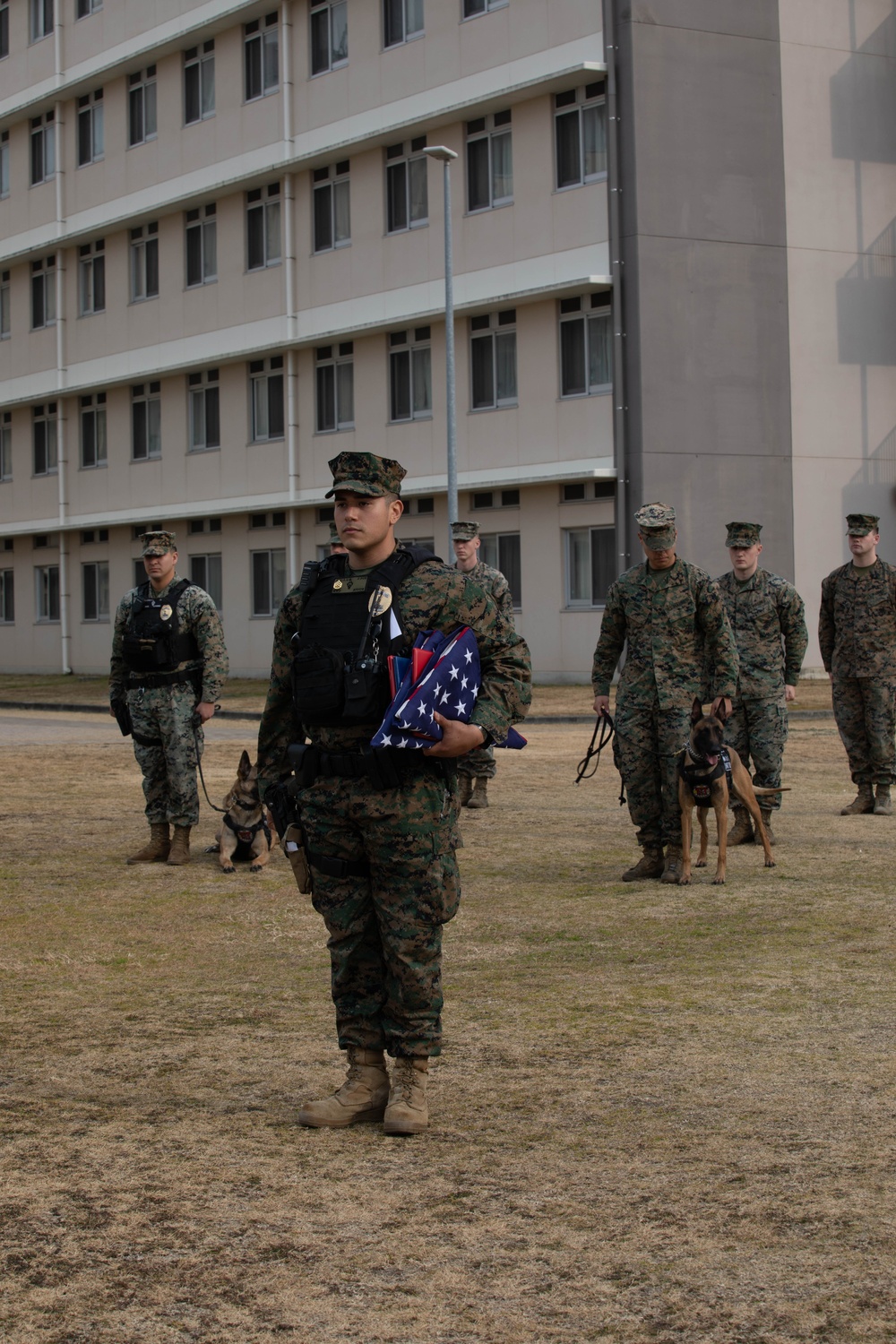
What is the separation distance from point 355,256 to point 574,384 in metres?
6.58

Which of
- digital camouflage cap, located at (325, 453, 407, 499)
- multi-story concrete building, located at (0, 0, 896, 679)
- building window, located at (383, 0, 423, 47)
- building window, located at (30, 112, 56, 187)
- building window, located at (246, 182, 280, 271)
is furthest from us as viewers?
building window, located at (30, 112, 56, 187)

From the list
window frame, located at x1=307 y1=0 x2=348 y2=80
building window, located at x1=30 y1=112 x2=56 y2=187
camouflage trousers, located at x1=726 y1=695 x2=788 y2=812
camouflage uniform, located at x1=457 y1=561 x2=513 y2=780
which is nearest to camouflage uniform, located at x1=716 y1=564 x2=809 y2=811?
camouflage trousers, located at x1=726 y1=695 x2=788 y2=812

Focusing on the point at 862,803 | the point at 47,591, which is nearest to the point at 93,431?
the point at 47,591

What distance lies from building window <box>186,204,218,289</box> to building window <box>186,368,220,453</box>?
2174 millimetres

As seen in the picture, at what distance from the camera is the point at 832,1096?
17.6 feet

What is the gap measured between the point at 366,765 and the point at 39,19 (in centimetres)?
4326

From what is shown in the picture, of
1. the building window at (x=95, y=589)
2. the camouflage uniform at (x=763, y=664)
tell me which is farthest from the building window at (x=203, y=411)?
the camouflage uniform at (x=763, y=664)

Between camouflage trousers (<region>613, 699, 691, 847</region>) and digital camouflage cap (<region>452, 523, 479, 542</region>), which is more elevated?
digital camouflage cap (<region>452, 523, 479, 542</region>)

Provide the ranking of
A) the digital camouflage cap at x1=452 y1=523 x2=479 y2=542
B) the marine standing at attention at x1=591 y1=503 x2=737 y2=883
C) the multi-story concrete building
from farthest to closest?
the multi-story concrete building → the digital camouflage cap at x1=452 y1=523 x2=479 y2=542 → the marine standing at attention at x1=591 y1=503 x2=737 y2=883

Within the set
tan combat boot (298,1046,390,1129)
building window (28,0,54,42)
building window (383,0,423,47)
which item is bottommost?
tan combat boot (298,1046,390,1129)

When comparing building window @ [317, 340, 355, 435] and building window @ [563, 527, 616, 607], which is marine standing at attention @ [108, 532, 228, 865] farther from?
building window @ [317, 340, 355, 435]

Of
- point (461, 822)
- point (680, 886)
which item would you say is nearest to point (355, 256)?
point (461, 822)

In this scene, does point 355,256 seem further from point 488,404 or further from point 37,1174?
point 37,1174

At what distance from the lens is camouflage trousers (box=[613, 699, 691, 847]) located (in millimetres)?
9695
